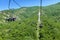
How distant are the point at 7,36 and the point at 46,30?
307 inches

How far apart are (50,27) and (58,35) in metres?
3.14

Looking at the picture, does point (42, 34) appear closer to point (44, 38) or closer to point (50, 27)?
point (44, 38)

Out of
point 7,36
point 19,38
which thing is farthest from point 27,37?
point 7,36

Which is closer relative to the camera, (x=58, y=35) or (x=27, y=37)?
(x=27, y=37)

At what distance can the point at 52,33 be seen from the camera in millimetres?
40531

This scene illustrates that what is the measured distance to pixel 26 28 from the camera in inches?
1626

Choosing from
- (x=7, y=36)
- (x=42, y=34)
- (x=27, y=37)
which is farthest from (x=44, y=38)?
(x=7, y=36)

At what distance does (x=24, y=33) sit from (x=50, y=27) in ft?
21.2

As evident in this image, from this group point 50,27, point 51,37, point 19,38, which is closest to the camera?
point 19,38

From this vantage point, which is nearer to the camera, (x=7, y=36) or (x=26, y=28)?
(x=7, y=36)

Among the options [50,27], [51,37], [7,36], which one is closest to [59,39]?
[51,37]

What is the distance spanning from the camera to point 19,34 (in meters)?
38.3

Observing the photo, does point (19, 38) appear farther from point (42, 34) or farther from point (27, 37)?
point (42, 34)

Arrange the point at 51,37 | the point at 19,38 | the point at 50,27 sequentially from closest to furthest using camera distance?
the point at 19,38 → the point at 51,37 → the point at 50,27
